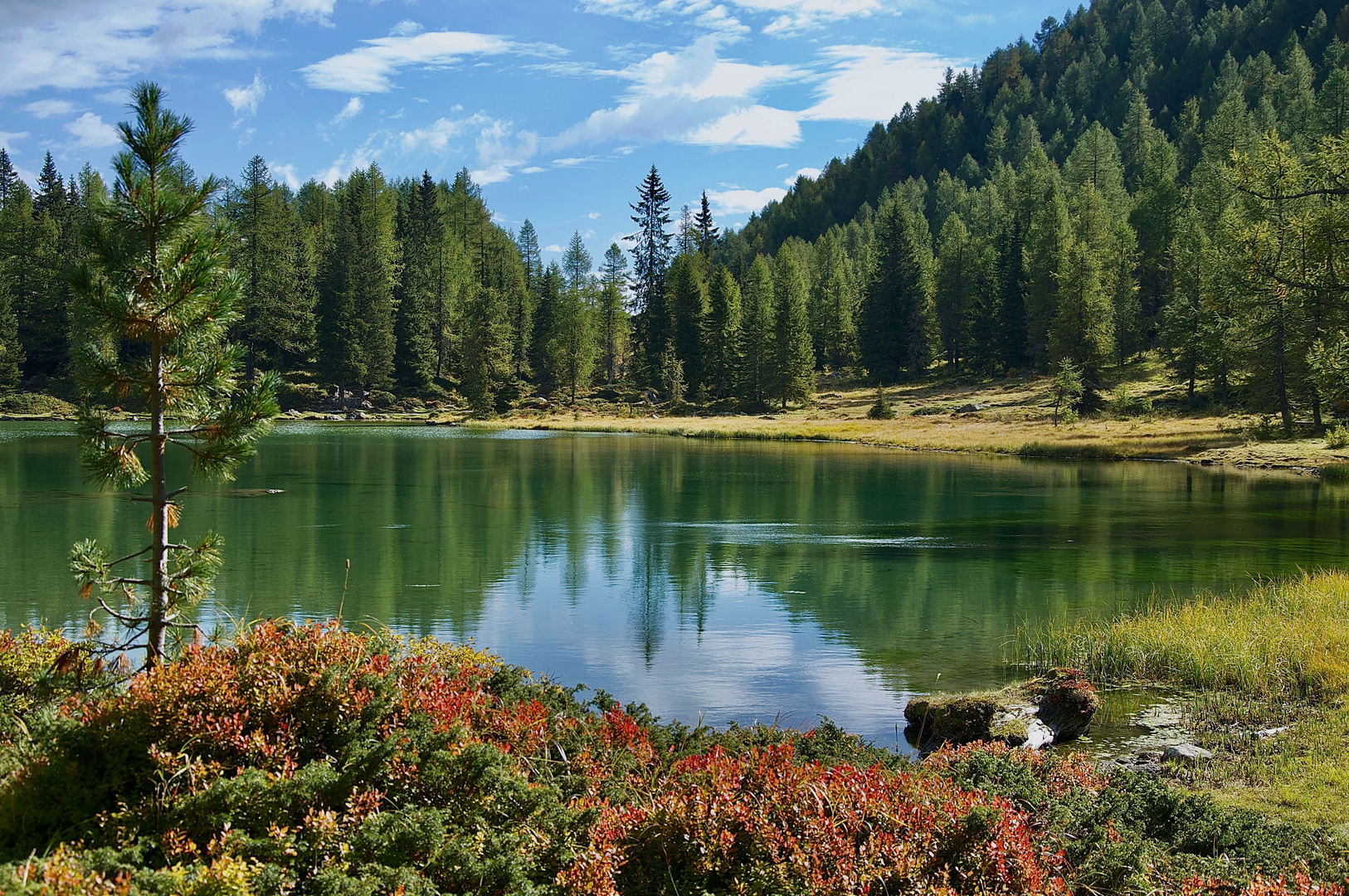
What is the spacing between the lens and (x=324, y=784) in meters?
4.98

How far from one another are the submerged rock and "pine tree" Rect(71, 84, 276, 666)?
7.44 m

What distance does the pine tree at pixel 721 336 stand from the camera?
334ft

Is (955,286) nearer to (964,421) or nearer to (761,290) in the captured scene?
(761,290)

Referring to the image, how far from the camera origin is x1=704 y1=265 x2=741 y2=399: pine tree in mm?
101875

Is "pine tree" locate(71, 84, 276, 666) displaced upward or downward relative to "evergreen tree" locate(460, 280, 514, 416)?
downward

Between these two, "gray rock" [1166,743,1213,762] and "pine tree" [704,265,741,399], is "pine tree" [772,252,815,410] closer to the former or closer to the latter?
"pine tree" [704,265,741,399]

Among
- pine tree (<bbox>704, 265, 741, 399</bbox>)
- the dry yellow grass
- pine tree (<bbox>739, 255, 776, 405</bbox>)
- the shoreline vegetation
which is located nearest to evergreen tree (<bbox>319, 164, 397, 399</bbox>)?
the shoreline vegetation

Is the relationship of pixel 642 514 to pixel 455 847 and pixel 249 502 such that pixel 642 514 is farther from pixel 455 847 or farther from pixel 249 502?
pixel 455 847

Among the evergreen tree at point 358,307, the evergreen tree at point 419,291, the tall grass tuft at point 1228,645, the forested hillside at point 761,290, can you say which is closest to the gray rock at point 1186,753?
the tall grass tuft at point 1228,645

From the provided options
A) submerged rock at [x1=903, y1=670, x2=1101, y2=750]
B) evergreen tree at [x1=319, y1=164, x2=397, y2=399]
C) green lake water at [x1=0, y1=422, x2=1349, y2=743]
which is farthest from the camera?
evergreen tree at [x1=319, y1=164, x2=397, y2=399]

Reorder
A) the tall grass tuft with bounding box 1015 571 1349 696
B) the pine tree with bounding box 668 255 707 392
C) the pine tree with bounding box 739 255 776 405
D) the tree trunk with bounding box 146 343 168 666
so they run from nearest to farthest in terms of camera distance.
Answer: the tree trunk with bounding box 146 343 168 666, the tall grass tuft with bounding box 1015 571 1349 696, the pine tree with bounding box 739 255 776 405, the pine tree with bounding box 668 255 707 392

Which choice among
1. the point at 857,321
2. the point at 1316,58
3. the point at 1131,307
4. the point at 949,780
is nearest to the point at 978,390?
the point at 1131,307

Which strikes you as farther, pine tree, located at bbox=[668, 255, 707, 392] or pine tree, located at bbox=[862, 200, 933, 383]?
pine tree, located at bbox=[668, 255, 707, 392]

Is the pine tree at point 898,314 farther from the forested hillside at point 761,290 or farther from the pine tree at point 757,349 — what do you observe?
the pine tree at point 757,349
